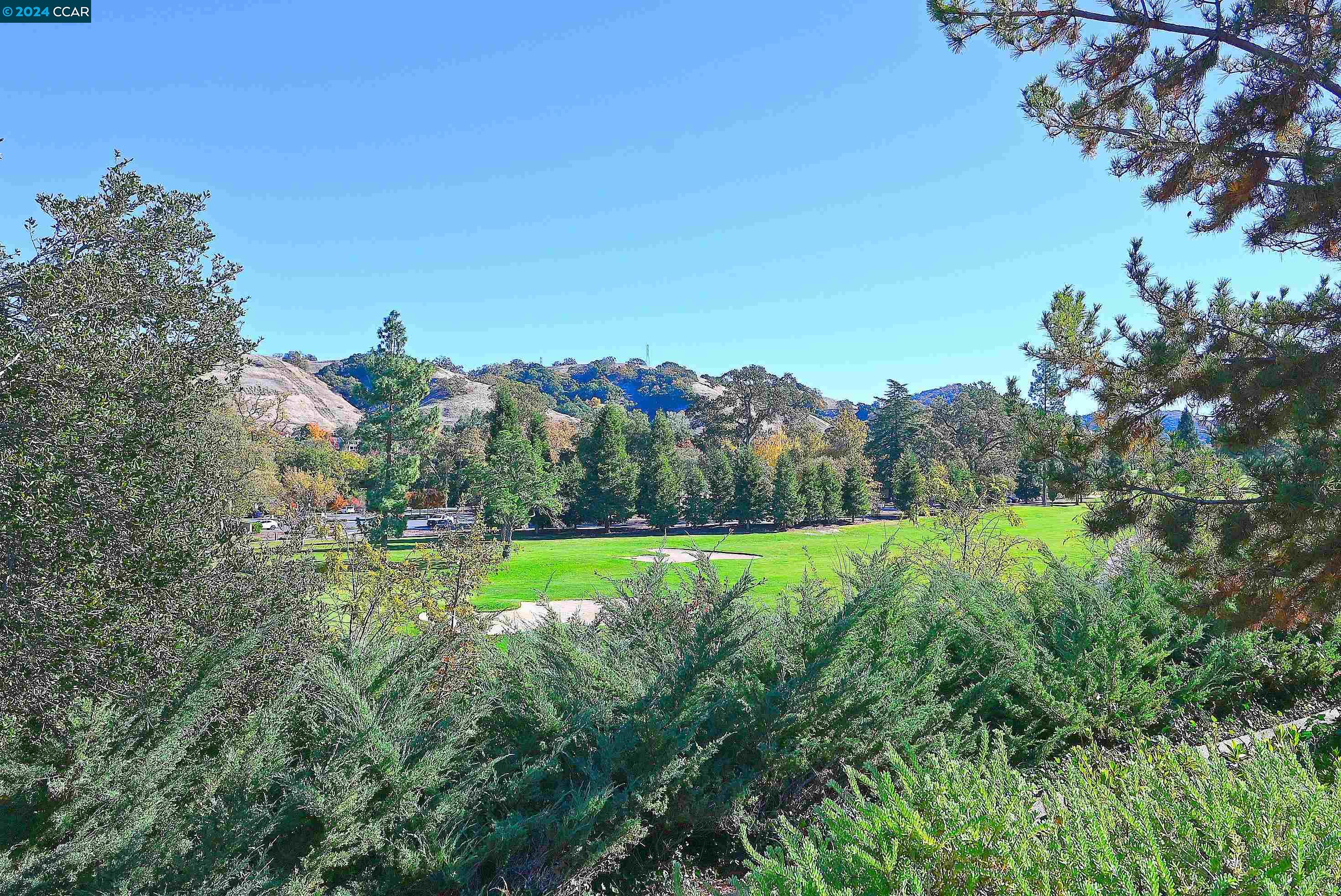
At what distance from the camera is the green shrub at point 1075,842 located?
212 cm

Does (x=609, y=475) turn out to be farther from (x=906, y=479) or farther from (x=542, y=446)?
(x=906, y=479)

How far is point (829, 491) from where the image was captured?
4053 cm

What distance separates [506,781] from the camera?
3721 millimetres

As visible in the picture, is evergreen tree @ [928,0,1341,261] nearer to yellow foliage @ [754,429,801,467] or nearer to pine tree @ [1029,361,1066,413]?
pine tree @ [1029,361,1066,413]

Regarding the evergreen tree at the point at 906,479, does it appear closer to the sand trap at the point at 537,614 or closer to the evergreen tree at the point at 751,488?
the evergreen tree at the point at 751,488

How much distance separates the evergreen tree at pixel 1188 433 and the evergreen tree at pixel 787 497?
3366cm

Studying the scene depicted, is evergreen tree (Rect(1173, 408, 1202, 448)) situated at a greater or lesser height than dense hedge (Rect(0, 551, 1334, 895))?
greater

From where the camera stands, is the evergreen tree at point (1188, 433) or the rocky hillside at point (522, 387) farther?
the rocky hillside at point (522, 387)

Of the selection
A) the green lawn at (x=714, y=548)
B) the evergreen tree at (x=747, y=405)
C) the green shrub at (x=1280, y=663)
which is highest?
the evergreen tree at (x=747, y=405)

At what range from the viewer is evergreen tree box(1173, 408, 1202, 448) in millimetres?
4980

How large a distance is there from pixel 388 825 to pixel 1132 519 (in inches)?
197

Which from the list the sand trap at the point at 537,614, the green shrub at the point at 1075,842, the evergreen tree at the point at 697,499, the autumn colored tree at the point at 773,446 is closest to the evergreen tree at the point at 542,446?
the evergreen tree at the point at 697,499

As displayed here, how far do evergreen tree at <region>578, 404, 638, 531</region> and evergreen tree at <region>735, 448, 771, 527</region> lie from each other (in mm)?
6045

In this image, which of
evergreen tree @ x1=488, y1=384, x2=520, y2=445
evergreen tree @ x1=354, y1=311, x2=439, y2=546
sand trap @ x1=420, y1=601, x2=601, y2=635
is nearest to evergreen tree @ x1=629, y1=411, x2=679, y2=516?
evergreen tree @ x1=488, y1=384, x2=520, y2=445
